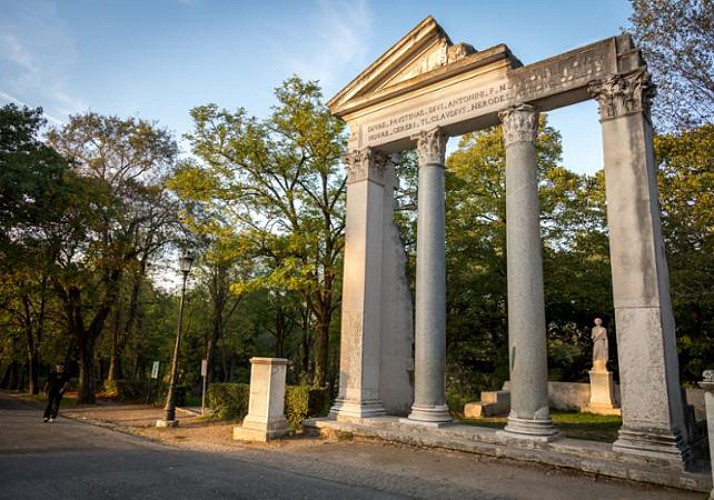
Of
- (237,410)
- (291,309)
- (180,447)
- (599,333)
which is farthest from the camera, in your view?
(291,309)

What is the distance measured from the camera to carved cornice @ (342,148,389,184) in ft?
39.5

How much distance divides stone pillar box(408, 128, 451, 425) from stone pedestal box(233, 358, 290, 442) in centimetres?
307

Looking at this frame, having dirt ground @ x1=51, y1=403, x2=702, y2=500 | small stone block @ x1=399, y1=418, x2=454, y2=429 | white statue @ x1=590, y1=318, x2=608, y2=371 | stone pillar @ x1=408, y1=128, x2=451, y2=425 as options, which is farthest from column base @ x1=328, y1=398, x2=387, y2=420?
white statue @ x1=590, y1=318, x2=608, y2=371

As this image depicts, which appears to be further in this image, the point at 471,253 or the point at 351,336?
the point at 471,253

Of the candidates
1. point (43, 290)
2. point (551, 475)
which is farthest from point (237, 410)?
point (43, 290)

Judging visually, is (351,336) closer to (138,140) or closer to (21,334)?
(138,140)

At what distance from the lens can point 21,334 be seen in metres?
30.3

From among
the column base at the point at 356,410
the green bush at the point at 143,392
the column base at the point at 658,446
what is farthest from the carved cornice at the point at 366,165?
the green bush at the point at 143,392

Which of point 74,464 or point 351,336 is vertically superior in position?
point 351,336

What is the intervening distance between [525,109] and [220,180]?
10121 millimetres

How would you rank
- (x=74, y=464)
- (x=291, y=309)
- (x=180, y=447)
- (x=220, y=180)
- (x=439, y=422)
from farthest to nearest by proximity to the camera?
(x=291, y=309), (x=220, y=180), (x=180, y=447), (x=439, y=422), (x=74, y=464)

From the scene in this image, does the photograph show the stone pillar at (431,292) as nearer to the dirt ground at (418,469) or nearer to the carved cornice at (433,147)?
the carved cornice at (433,147)

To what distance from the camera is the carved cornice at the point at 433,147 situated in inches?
429

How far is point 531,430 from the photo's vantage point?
8.15 meters
